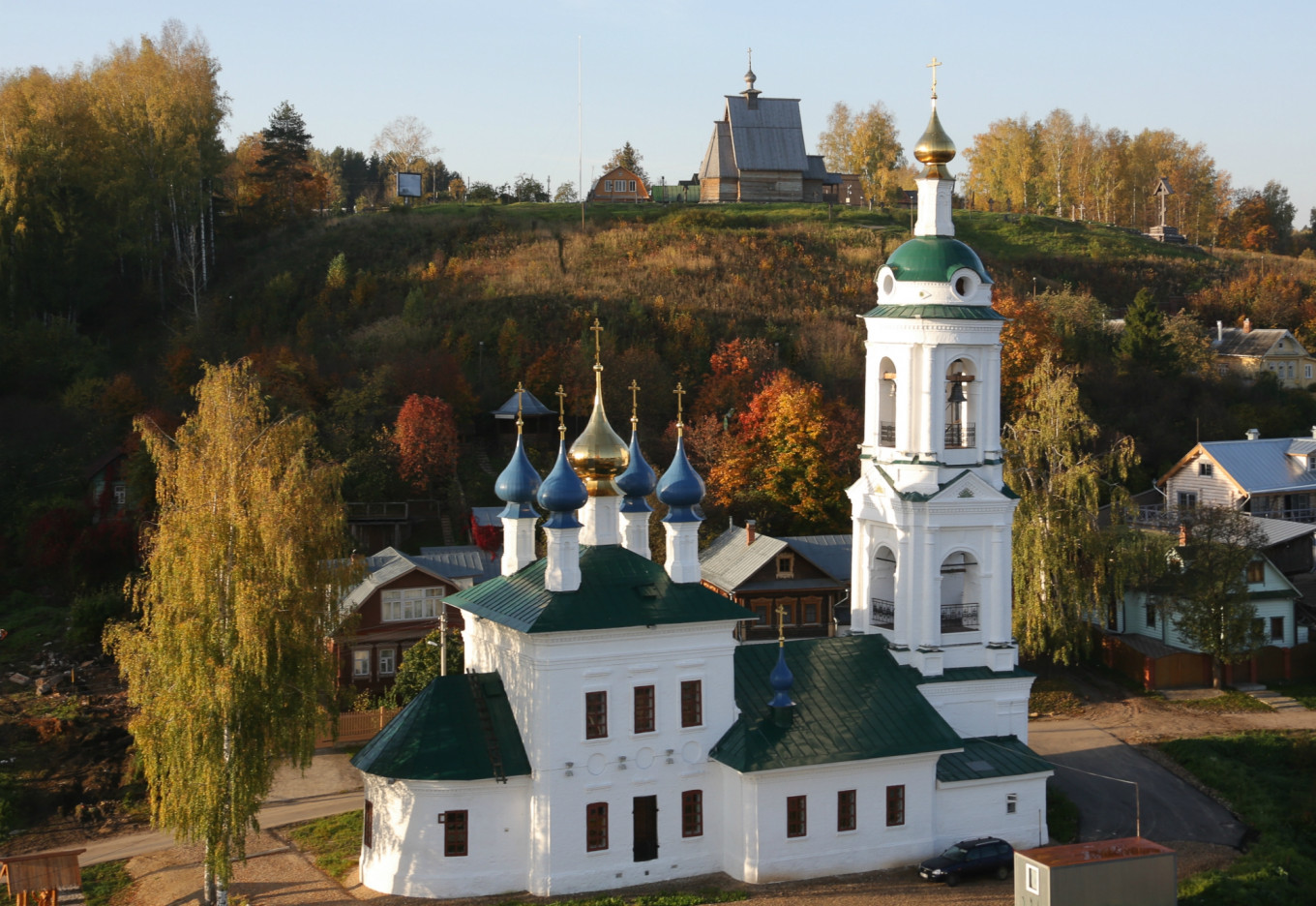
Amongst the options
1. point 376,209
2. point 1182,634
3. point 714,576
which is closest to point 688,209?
point 376,209

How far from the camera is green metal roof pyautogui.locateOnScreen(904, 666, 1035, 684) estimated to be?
77.5 ft

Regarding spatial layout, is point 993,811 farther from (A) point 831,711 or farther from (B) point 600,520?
(B) point 600,520

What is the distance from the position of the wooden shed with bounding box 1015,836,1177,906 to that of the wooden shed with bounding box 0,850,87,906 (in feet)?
48.5

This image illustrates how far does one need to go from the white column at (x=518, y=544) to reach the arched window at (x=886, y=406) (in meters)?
6.67

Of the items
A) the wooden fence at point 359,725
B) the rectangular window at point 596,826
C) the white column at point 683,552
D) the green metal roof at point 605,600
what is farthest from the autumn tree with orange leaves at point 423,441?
the rectangular window at point 596,826

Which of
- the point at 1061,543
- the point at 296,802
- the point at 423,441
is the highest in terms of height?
the point at 423,441

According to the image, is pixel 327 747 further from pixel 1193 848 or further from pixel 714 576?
pixel 1193 848

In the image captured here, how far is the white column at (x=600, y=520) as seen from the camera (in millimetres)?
23703

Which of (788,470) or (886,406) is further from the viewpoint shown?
(788,470)

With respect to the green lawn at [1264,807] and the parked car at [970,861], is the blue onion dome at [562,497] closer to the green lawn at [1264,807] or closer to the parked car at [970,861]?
the parked car at [970,861]

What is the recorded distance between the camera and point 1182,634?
3403 cm

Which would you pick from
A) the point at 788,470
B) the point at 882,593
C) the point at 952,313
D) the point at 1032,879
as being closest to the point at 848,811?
the point at 1032,879

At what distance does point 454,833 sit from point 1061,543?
19175 mm

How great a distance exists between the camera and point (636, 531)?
24047 mm
